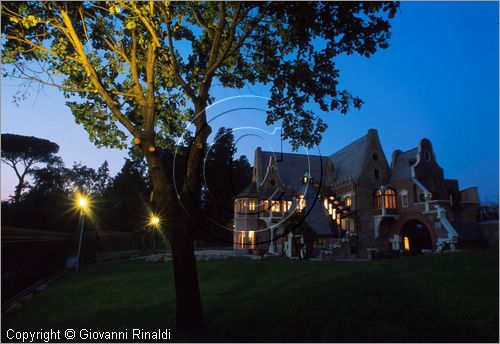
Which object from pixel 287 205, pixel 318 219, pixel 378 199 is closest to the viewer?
pixel 318 219

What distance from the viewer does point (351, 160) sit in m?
43.8

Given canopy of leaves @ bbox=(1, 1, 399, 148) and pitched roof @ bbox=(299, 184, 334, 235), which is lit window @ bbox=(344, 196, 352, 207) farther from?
canopy of leaves @ bbox=(1, 1, 399, 148)

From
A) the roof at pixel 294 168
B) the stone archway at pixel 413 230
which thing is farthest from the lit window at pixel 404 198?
the roof at pixel 294 168

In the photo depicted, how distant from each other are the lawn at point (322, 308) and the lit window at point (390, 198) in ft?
74.4

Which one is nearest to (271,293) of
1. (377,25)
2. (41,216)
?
(377,25)

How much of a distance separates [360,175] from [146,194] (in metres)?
43.1

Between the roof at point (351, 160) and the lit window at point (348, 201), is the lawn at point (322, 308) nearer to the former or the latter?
the lit window at point (348, 201)

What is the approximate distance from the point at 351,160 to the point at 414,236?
1189 centimetres

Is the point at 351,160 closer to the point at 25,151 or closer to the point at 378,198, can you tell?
the point at 378,198

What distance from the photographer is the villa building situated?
33.1m

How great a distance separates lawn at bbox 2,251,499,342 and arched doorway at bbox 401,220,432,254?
22379 mm

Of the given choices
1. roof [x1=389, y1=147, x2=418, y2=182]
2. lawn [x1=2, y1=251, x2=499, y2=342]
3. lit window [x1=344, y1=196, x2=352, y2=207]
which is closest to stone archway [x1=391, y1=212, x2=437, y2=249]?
roof [x1=389, y1=147, x2=418, y2=182]

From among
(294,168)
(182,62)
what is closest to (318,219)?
(294,168)

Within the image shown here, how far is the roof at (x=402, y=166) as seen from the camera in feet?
123
